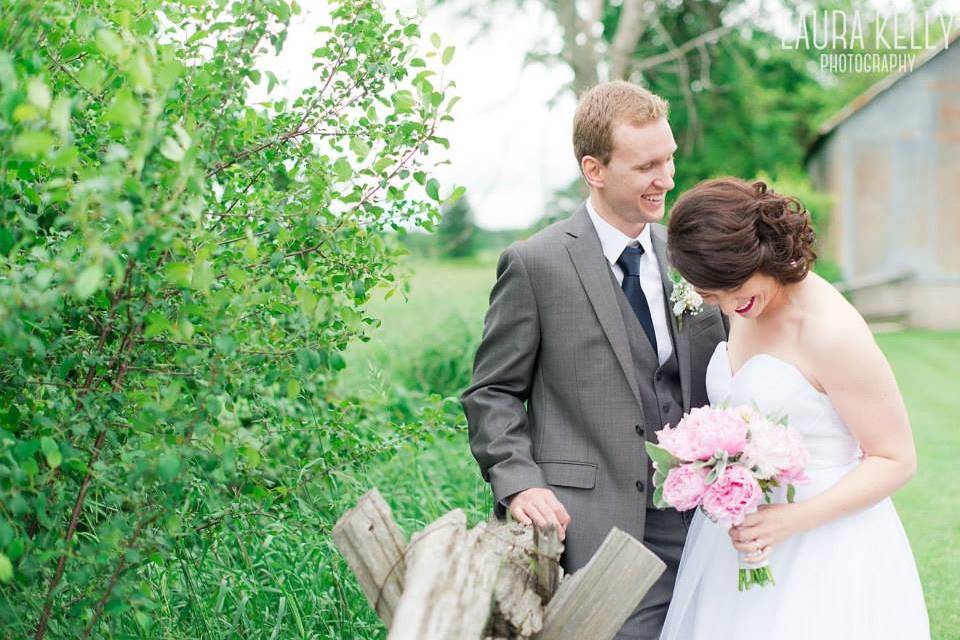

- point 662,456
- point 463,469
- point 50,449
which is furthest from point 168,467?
point 463,469

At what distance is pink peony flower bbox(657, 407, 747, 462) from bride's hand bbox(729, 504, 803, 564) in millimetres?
291

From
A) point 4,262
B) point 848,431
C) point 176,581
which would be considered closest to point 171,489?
point 4,262

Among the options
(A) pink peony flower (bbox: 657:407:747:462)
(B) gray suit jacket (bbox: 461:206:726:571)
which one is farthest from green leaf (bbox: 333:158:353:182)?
(A) pink peony flower (bbox: 657:407:747:462)

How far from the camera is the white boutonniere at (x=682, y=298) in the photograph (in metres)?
3.44

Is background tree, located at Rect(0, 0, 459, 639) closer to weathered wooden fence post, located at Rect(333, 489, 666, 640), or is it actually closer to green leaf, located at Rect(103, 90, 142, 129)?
green leaf, located at Rect(103, 90, 142, 129)

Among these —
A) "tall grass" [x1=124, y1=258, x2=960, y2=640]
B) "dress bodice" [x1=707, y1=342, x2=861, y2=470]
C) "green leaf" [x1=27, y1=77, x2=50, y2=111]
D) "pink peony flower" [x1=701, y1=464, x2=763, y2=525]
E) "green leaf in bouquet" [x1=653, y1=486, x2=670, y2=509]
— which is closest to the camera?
"green leaf" [x1=27, y1=77, x2=50, y2=111]

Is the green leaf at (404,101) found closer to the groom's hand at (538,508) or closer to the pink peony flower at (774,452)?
the groom's hand at (538,508)

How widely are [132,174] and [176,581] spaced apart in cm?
230

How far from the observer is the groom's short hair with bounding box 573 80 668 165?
345cm

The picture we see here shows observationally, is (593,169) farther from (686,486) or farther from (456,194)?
(686,486)

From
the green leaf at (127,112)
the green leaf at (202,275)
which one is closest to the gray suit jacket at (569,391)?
the green leaf at (202,275)

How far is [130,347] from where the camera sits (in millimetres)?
2775

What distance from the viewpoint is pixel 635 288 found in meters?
3.59

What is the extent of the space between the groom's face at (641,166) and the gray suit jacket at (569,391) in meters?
0.21
